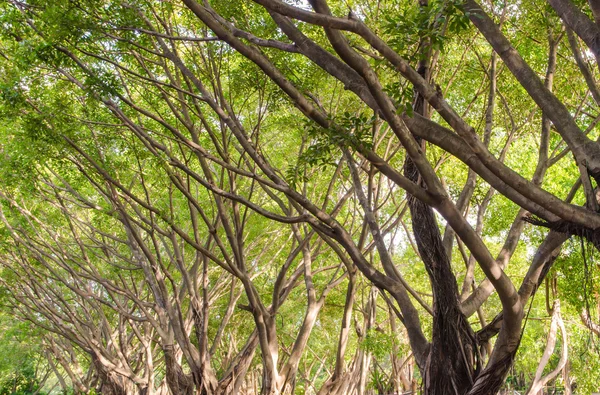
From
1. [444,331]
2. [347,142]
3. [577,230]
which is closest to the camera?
[577,230]

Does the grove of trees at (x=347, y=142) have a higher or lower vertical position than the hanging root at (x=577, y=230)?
higher

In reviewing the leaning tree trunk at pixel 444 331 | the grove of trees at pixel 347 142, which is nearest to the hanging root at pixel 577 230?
the grove of trees at pixel 347 142

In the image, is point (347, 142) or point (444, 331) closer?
point (347, 142)

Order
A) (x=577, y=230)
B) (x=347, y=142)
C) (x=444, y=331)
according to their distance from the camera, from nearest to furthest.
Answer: (x=577, y=230) → (x=347, y=142) → (x=444, y=331)

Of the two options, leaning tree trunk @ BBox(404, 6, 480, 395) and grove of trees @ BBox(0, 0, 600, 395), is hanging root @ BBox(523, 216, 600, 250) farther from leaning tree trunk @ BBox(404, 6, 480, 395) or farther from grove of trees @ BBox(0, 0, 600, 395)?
leaning tree trunk @ BBox(404, 6, 480, 395)

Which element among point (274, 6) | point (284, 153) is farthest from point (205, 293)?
point (274, 6)

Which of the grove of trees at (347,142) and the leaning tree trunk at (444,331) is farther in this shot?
the leaning tree trunk at (444,331)

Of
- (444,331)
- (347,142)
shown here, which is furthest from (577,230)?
(444,331)

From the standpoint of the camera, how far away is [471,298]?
575 cm

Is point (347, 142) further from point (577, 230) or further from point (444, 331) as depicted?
point (444, 331)

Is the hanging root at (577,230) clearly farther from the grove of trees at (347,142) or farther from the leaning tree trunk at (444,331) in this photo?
the leaning tree trunk at (444,331)

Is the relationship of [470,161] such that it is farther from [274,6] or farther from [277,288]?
[277,288]

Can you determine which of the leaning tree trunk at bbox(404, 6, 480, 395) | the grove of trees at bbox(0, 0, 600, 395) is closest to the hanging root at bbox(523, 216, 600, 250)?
the grove of trees at bbox(0, 0, 600, 395)

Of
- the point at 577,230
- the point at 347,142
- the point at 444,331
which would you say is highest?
the point at 347,142
